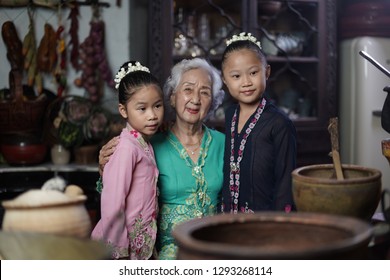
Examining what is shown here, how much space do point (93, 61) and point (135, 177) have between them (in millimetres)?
1720

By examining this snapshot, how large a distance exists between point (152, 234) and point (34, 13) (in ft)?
6.76

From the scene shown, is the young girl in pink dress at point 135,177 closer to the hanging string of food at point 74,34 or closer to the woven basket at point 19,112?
the woven basket at point 19,112

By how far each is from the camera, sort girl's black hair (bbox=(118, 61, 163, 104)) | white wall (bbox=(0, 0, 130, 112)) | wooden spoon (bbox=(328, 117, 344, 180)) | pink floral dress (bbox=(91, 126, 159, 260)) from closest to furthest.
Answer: wooden spoon (bbox=(328, 117, 344, 180)) < pink floral dress (bbox=(91, 126, 159, 260)) < girl's black hair (bbox=(118, 61, 163, 104)) < white wall (bbox=(0, 0, 130, 112))

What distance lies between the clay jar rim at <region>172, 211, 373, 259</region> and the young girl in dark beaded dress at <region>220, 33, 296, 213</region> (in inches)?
29.7

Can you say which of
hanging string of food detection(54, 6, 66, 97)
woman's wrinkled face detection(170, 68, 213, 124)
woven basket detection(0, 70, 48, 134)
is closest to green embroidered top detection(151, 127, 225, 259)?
woman's wrinkled face detection(170, 68, 213, 124)

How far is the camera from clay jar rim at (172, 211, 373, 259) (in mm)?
750

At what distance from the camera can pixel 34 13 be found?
3.29 metres

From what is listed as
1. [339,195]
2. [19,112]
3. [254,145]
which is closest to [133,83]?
[254,145]

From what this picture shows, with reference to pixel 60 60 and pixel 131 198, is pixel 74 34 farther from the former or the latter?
pixel 131 198

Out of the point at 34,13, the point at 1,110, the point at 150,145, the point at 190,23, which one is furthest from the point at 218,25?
the point at 150,145

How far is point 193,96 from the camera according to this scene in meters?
1.90

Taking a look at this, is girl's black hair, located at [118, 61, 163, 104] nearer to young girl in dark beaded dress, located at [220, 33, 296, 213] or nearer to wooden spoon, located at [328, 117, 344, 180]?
young girl in dark beaded dress, located at [220, 33, 296, 213]

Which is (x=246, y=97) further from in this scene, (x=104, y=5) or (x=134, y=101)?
(x=104, y=5)

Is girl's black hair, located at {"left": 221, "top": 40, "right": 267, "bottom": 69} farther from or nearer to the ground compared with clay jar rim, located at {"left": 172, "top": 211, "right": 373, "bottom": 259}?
farther from the ground
